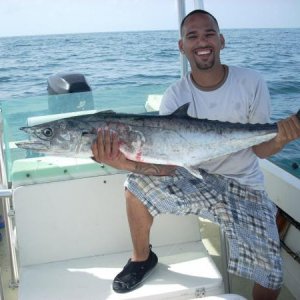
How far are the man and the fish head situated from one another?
0.12 metres

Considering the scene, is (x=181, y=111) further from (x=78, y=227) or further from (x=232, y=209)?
(x=78, y=227)

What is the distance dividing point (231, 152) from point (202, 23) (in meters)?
0.86

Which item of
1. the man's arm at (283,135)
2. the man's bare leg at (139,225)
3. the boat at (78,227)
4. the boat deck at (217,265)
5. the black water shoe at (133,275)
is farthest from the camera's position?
the boat deck at (217,265)

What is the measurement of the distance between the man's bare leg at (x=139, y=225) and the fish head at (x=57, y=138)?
465 millimetres

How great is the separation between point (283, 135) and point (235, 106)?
369 mm

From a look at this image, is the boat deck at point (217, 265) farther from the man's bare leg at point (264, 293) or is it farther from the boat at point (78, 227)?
the man's bare leg at point (264, 293)

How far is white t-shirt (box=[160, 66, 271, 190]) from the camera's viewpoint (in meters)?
2.59

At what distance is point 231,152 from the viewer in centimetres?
246

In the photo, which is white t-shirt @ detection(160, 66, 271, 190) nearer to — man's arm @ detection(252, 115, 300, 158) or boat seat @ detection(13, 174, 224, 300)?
man's arm @ detection(252, 115, 300, 158)

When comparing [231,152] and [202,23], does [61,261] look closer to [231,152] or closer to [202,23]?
[231,152]

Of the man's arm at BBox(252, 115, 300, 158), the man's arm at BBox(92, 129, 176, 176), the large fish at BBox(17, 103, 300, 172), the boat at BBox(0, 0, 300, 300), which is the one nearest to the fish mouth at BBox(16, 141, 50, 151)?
the large fish at BBox(17, 103, 300, 172)

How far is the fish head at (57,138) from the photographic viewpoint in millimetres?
2219

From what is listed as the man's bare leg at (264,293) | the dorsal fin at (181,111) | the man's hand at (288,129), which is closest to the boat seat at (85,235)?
the man's bare leg at (264,293)

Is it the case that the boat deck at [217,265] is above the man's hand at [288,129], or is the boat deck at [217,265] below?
below
